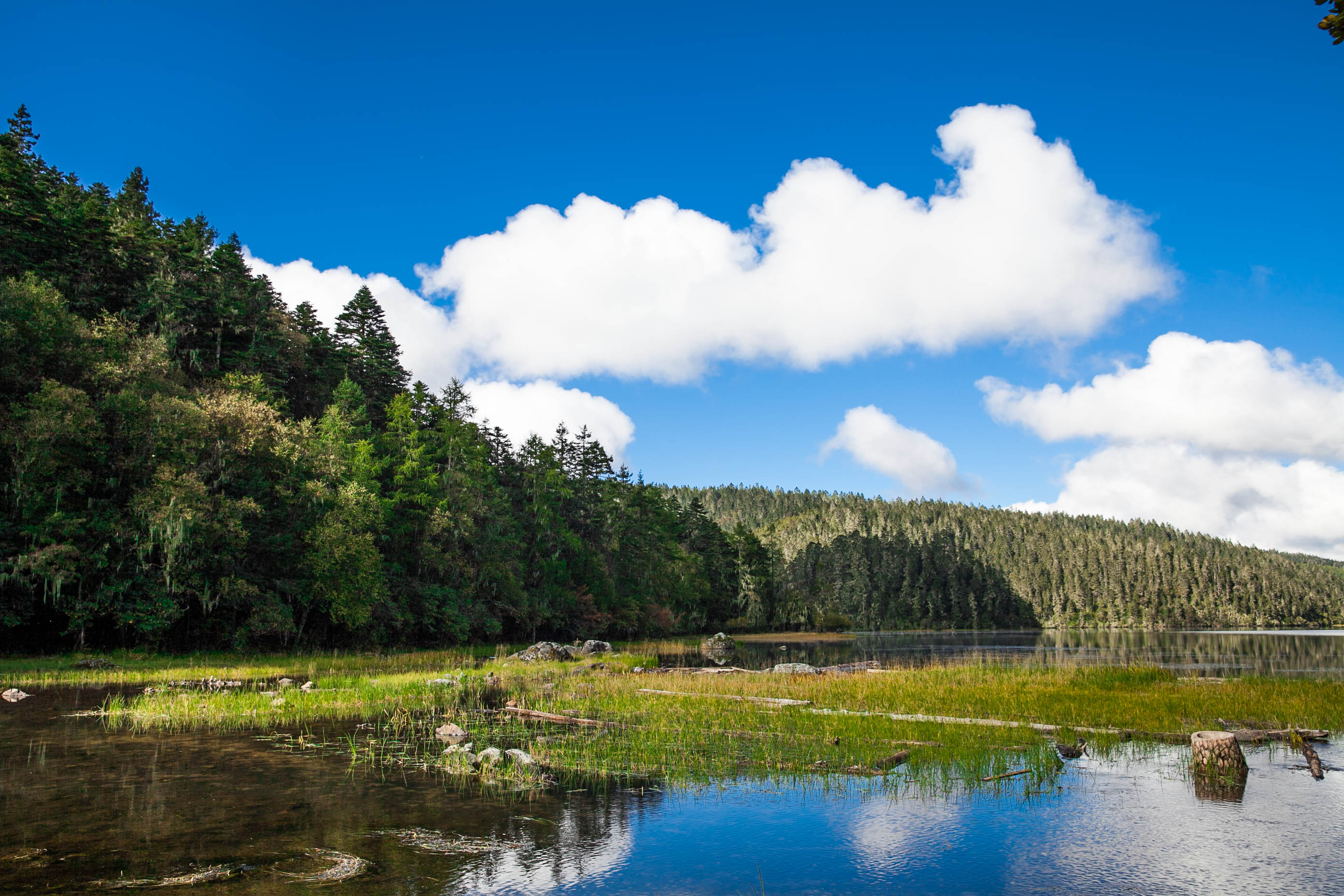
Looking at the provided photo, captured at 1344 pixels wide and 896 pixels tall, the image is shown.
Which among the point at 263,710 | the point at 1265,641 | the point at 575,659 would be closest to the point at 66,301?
the point at 263,710

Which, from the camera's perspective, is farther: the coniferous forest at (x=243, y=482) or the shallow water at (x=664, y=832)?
the coniferous forest at (x=243, y=482)

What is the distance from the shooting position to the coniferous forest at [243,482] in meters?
34.1

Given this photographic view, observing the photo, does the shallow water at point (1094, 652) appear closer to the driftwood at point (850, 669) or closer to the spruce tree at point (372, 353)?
the driftwood at point (850, 669)

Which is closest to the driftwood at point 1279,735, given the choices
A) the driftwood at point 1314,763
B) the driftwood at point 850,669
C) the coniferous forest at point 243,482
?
the driftwood at point 1314,763

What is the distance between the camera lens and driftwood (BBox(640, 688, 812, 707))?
939 inches

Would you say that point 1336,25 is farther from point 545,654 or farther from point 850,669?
point 545,654

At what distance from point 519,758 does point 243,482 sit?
1331 inches

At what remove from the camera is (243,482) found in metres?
41.7

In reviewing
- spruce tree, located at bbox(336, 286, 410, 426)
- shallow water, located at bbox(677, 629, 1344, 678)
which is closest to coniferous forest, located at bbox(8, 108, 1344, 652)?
spruce tree, located at bbox(336, 286, 410, 426)

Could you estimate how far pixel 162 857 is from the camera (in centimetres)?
988

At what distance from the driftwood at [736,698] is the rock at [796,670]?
25.3 feet

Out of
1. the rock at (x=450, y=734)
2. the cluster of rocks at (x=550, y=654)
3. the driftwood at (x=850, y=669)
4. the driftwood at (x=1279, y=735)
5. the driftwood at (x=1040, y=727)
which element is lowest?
the cluster of rocks at (x=550, y=654)

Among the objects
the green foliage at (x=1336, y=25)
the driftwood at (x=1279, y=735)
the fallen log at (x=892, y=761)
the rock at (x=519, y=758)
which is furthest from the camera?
the driftwood at (x=1279, y=735)

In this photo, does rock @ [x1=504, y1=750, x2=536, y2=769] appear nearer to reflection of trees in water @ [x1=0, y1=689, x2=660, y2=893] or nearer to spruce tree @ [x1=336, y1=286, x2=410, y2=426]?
reflection of trees in water @ [x1=0, y1=689, x2=660, y2=893]
